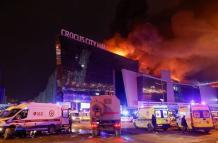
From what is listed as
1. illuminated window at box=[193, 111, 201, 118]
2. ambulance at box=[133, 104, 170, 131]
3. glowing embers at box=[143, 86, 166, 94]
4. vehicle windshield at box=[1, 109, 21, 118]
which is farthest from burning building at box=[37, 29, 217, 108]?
illuminated window at box=[193, 111, 201, 118]

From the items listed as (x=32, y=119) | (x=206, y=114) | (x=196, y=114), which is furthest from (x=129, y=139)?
(x=32, y=119)

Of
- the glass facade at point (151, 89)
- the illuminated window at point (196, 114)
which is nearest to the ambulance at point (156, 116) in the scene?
the illuminated window at point (196, 114)

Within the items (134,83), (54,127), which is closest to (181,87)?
(134,83)

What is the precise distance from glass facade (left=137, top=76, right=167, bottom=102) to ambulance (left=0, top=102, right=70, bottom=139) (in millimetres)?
71892

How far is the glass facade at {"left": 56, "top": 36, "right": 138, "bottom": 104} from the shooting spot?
287 ft

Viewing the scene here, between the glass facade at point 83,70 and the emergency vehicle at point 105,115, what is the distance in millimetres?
61925

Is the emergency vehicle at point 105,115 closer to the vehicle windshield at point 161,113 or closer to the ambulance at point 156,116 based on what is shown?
the ambulance at point 156,116

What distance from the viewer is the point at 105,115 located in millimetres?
24719

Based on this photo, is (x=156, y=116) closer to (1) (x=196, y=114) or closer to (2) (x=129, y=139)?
(1) (x=196, y=114)

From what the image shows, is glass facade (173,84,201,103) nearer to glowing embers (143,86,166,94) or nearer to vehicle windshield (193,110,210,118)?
glowing embers (143,86,166,94)

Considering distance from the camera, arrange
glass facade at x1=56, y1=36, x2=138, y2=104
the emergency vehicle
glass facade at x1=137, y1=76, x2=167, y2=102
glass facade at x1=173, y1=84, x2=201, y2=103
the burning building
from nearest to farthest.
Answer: the emergency vehicle → glass facade at x1=56, y1=36, x2=138, y2=104 → the burning building → glass facade at x1=137, y1=76, x2=167, y2=102 → glass facade at x1=173, y1=84, x2=201, y2=103

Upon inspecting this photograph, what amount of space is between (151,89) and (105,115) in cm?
7944

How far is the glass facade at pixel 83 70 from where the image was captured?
287 feet

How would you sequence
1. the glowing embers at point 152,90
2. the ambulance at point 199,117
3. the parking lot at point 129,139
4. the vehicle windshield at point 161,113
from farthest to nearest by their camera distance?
the glowing embers at point 152,90 → the vehicle windshield at point 161,113 → the ambulance at point 199,117 → the parking lot at point 129,139
